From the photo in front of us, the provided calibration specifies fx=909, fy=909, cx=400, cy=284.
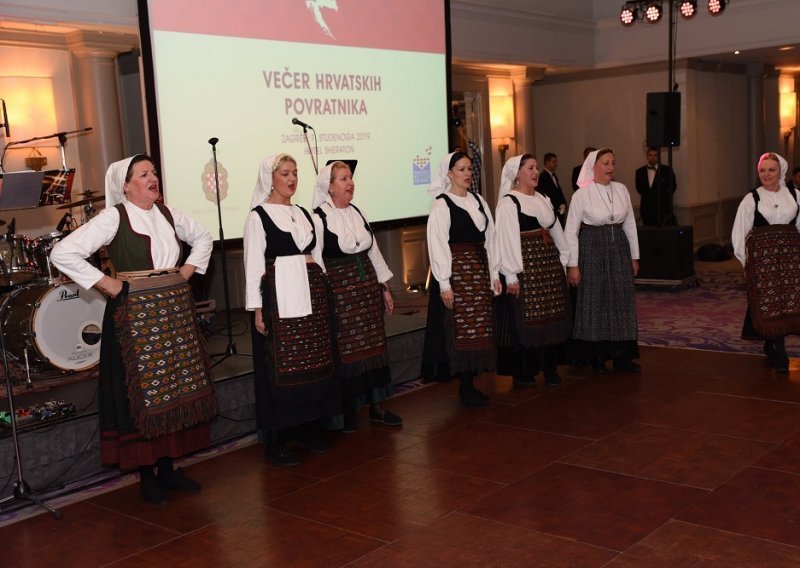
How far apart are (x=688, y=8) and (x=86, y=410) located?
309 inches

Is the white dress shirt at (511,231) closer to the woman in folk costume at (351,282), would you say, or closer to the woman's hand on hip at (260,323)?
the woman in folk costume at (351,282)

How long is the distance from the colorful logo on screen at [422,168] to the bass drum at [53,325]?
8.55 feet

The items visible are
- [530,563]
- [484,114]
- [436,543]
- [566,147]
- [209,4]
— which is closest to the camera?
[530,563]

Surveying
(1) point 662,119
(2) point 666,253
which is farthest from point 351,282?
(1) point 662,119

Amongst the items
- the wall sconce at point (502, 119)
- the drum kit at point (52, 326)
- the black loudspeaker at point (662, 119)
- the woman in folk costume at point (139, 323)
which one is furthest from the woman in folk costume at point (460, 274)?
the wall sconce at point (502, 119)

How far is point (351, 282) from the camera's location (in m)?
4.54

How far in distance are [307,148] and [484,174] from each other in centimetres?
524

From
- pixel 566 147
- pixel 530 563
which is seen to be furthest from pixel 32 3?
pixel 566 147

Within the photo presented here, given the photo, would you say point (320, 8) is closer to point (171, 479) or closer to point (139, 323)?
point (139, 323)

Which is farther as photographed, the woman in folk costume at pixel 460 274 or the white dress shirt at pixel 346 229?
the woman in folk costume at pixel 460 274

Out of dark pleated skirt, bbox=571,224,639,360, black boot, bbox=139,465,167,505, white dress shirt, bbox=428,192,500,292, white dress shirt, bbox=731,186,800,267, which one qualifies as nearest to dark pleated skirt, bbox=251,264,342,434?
black boot, bbox=139,465,167,505

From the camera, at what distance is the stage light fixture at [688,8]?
31.6ft

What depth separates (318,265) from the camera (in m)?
4.30

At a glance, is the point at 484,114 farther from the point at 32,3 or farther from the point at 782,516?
the point at 782,516
